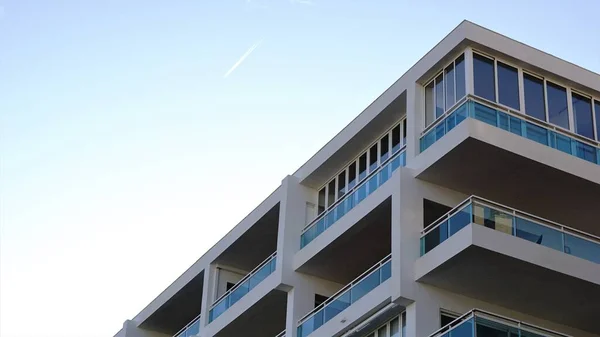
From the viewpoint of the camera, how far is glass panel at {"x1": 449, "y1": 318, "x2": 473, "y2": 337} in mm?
26038

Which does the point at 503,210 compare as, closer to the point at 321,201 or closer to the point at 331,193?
the point at 331,193

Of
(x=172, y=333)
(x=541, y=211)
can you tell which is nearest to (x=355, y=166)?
(x=541, y=211)

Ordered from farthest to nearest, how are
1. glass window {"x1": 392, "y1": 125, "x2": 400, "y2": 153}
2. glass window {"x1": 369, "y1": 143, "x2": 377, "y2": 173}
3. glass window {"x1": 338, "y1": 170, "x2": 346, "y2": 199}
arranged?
glass window {"x1": 338, "y1": 170, "x2": 346, "y2": 199} → glass window {"x1": 369, "y1": 143, "x2": 377, "y2": 173} → glass window {"x1": 392, "y1": 125, "x2": 400, "y2": 153}

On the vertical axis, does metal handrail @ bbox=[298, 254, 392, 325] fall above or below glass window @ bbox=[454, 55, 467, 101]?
below

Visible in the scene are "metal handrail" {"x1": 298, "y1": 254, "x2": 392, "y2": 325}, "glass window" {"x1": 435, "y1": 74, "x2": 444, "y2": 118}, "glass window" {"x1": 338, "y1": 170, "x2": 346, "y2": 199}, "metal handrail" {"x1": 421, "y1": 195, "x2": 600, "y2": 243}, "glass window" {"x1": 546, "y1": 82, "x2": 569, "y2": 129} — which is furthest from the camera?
"glass window" {"x1": 338, "y1": 170, "x2": 346, "y2": 199}

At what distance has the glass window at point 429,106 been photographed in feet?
103

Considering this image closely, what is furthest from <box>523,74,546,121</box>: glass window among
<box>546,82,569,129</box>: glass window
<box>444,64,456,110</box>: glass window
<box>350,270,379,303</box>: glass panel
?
<box>350,270,379,303</box>: glass panel

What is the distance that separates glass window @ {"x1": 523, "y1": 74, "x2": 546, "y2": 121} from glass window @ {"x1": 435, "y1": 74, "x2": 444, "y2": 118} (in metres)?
2.29

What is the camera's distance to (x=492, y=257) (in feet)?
90.7

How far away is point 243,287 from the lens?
37.3 meters

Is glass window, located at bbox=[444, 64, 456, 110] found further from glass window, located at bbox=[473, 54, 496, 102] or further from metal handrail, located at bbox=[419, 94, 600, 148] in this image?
glass window, located at bbox=[473, 54, 496, 102]

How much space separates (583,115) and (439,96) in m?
4.29

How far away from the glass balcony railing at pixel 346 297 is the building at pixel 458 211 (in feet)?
0.17

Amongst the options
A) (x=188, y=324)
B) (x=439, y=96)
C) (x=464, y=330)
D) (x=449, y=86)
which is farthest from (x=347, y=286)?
(x=188, y=324)
